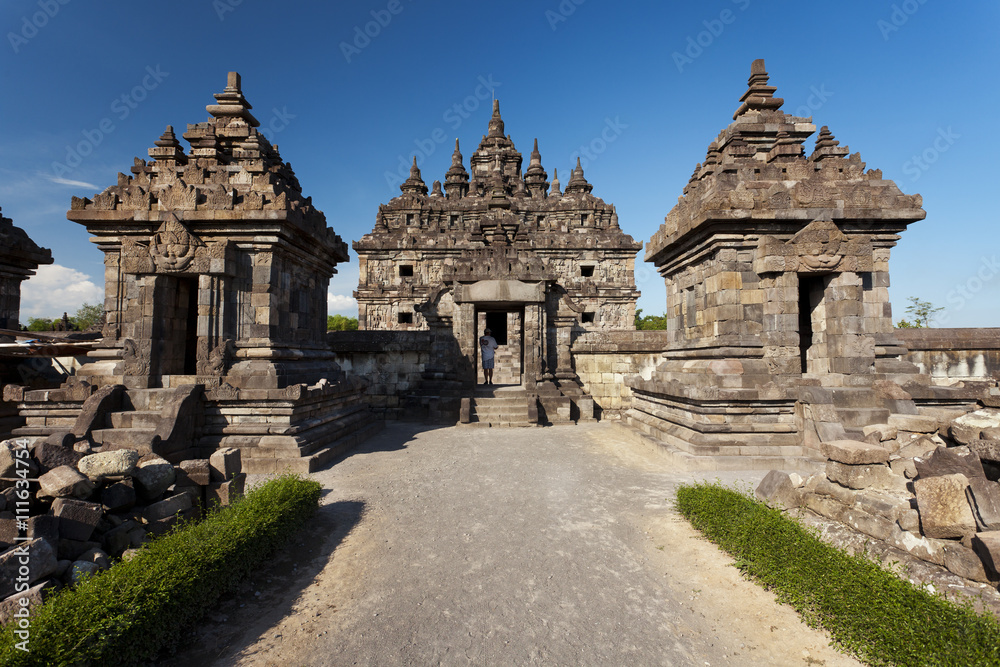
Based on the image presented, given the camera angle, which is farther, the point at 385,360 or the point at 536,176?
the point at 536,176

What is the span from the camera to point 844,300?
6.93m

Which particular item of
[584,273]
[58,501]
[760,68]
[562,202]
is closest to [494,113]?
[562,202]

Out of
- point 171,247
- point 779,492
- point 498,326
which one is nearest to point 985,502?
point 779,492

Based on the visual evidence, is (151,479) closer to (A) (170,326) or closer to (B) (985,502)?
(A) (170,326)

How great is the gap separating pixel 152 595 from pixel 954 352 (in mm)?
13734

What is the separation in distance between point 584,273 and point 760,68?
1704 cm

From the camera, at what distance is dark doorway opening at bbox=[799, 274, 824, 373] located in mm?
7582

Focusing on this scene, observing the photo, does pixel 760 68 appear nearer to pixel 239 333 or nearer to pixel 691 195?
pixel 691 195

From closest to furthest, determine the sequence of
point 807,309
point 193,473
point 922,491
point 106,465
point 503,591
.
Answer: point 922,491, point 503,591, point 106,465, point 193,473, point 807,309

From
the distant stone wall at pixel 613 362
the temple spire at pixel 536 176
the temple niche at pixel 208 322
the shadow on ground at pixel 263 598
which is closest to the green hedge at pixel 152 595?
the shadow on ground at pixel 263 598

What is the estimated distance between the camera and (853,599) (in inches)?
107

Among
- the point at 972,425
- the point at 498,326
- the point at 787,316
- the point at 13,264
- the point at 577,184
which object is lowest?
the point at 972,425

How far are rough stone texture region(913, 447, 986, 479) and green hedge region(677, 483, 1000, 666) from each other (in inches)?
45.7

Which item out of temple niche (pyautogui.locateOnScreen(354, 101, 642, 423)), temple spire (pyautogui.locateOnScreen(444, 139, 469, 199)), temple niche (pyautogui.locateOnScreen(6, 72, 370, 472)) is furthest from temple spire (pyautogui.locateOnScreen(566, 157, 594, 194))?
temple niche (pyautogui.locateOnScreen(6, 72, 370, 472))
